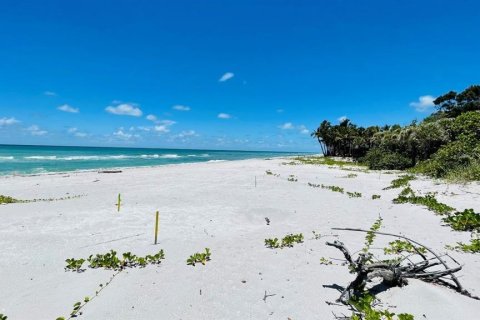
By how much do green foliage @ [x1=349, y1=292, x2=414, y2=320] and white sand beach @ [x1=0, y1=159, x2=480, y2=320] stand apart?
201mm

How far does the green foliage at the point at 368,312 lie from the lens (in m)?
3.64

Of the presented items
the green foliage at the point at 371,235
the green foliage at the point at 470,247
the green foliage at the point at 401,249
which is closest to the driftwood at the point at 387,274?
the green foliage at the point at 371,235

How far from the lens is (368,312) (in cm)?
379

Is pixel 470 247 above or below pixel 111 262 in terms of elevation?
above

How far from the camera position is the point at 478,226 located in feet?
25.4

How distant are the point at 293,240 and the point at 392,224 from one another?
11.9 feet

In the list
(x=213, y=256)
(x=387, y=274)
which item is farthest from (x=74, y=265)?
(x=387, y=274)

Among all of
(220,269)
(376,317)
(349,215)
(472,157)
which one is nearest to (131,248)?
(220,269)

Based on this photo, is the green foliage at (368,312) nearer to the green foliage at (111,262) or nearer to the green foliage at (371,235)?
the green foliage at (371,235)

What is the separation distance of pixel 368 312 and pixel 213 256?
12.0 ft

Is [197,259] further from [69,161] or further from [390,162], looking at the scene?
[69,161]

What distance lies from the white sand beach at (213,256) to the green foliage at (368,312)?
0.20 m

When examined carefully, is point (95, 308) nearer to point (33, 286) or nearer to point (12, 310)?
point (12, 310)

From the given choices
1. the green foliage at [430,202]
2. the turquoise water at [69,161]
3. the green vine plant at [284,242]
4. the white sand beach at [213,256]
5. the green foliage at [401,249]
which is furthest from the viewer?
the turquoise water at [69,161]
